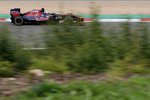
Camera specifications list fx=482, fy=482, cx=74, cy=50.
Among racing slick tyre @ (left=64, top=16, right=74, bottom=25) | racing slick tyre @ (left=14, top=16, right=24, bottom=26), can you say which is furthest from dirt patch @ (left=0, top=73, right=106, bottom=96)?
racing slick tyre @ (left=14, top=16, right=24, bottom=26)

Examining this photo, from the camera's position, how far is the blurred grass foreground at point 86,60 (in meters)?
5.66

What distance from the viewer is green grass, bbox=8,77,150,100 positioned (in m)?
5.51

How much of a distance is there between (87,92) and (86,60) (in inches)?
65.9

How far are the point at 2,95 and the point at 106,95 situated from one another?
4.03ft

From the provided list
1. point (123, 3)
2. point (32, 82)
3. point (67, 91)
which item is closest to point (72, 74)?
point (32, 82)

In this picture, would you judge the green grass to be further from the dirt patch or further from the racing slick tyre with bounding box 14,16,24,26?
the racing slick tyre with bounding box 14,16,24,26

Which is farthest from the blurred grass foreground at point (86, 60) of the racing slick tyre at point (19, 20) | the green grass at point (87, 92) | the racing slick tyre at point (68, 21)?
the racing slick tyre at point (19, 20)

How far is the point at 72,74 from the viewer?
6949mm

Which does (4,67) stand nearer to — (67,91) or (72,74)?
(72,74)

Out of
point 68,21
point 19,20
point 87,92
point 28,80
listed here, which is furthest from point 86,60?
point 19,20

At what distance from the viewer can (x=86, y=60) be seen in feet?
23.8

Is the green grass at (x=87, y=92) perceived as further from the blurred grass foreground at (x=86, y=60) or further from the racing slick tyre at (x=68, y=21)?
the racing slick tyre at (x=68, y=21)

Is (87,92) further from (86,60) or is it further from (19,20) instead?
(19,20)

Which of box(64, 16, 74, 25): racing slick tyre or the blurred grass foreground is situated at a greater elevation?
box(64, 16, 74, 25): racing slick tyre
